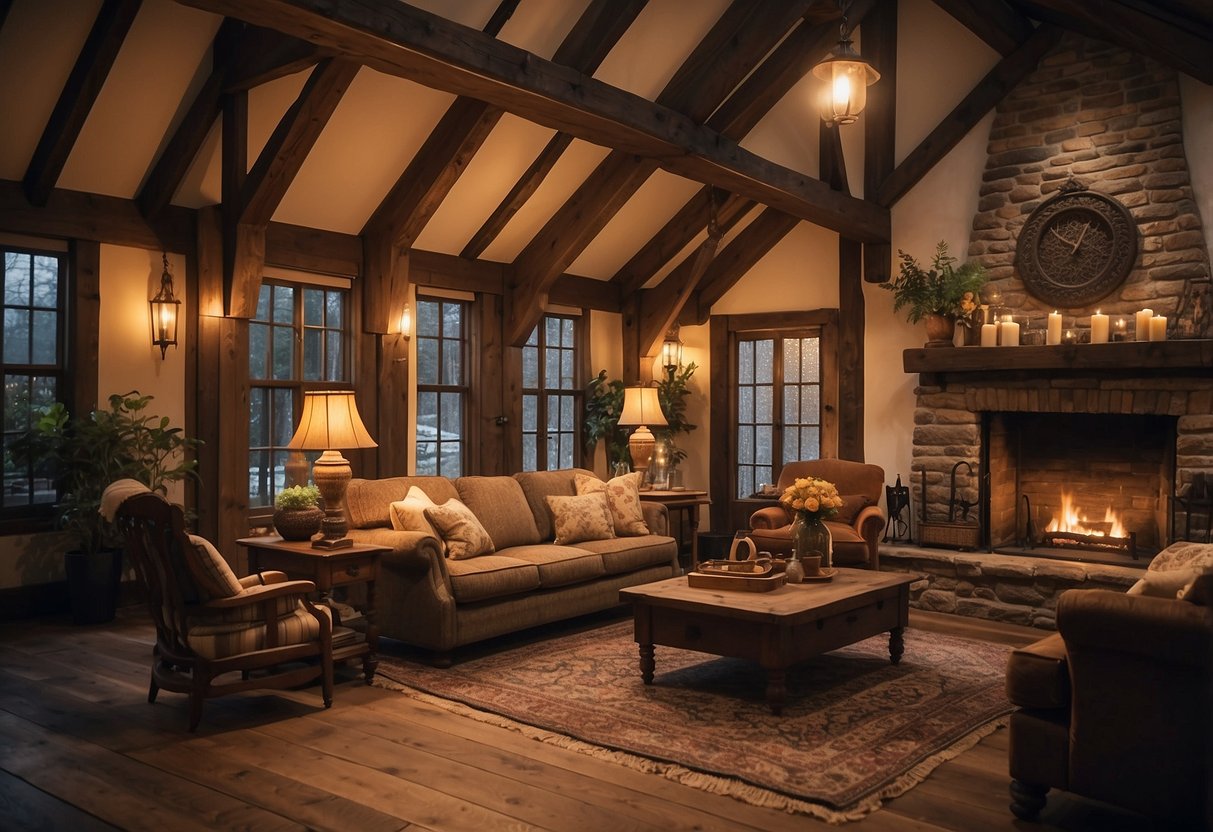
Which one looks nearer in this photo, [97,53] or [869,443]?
[97,53]

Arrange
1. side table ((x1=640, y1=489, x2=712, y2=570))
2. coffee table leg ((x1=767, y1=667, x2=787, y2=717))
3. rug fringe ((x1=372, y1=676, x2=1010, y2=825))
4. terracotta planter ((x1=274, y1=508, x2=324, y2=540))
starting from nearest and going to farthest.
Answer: rug fringe ((x1=372, y1=676, x2=1010, y2=825))
coffee table leg ((x1=767, y1=667, x2=787, y2=717))
terracotta planter ((x1=274, y1=508, x2=324, y2=540))
side table ((x1=640, y1=489, x2=712, y2=570))

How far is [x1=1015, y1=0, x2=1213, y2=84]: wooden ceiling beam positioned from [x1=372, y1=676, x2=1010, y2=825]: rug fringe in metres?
4.41

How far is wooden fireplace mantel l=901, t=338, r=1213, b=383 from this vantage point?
6414 mm

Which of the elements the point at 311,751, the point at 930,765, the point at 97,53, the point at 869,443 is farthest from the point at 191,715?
the point at 869,443

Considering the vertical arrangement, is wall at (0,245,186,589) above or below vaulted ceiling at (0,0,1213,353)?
below

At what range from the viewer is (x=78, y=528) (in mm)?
5938

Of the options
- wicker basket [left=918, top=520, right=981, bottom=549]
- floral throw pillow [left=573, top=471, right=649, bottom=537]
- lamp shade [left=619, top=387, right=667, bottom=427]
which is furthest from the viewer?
lamp shade [left=619, top=387, right=667, bottom=427]

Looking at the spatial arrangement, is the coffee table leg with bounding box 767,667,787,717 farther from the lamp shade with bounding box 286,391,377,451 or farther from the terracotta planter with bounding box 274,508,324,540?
the terracotta planter with bounding box 274,508,324,540

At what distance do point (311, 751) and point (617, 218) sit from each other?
228 inches

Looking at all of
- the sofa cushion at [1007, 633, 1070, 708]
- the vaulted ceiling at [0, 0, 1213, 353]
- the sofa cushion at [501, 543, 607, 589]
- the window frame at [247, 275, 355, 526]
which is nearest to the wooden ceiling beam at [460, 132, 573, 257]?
the vaulted ceiling at [0, 0, 1213, 353]

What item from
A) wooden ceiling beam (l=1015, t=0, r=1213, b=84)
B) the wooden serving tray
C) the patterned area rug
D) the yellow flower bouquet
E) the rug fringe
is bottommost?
the rug fringe

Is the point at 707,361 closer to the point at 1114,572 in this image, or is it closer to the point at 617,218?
the point at 617,218

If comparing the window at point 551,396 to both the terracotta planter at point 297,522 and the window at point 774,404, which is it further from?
Answer: the terracotta planter at point 297,522

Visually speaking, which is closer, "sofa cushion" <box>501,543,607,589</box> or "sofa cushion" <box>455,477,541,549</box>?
"sofa cushion" <box>501,543,607,589</box>
